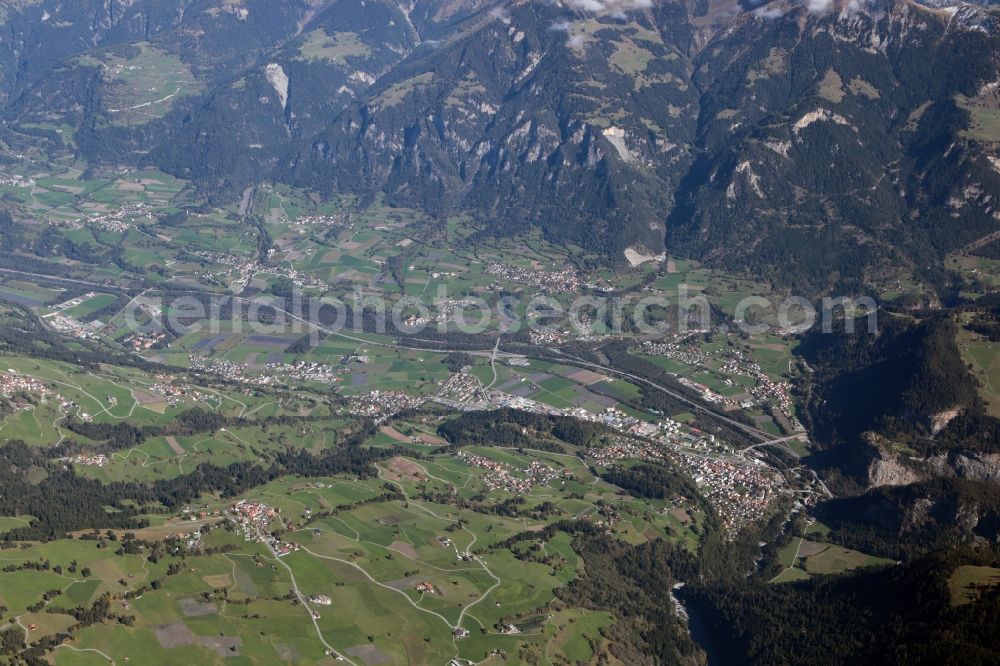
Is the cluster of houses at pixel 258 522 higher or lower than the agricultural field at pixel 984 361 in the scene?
lower

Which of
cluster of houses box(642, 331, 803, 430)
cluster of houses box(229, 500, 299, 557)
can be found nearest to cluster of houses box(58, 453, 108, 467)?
cluster of houses box(229, 500, 299, 557)

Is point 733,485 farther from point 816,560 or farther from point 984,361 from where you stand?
point 984,361

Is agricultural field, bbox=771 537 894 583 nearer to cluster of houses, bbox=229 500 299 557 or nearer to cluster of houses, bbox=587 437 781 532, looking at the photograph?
cluster of houses, bbox=587 437 781 532

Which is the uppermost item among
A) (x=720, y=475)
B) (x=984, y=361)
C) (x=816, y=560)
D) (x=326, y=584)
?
(x=984, y=361)

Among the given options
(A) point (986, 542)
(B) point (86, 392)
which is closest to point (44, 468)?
(B) point (86, 392)

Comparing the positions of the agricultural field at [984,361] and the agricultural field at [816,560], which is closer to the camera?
the agricultural field at [816,560]

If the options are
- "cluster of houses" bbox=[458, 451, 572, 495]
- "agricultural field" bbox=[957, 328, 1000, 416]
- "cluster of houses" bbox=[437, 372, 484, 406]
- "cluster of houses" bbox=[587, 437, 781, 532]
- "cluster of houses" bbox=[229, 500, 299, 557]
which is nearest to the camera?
"cluster of houses" bbox=[229, 500, 299, 557]

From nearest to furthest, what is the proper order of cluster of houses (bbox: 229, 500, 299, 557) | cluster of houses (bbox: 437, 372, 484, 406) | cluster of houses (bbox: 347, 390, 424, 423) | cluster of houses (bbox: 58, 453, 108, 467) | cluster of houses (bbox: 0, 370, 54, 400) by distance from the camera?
cluster of houses (bbox: 229, 500, 299, 557) → cluster of houses (bbox: 58, 453, 108, 467) → cluster of houses (bbox: 0, 370, 54, 400) → cluster of houses (bbox: 347, 390, 424, 423) → cluster of houses (bbox: 437, 372, 484, 406)

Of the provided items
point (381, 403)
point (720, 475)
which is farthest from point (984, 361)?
point (381, 403)

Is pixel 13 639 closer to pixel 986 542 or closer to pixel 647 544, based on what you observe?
pixel 647 544

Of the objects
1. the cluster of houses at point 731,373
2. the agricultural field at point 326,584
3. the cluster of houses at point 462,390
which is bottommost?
the agricultural field at point 326,584

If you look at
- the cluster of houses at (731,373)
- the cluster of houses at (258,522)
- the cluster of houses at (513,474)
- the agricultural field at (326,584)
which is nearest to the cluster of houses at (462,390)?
the cluster of houses at (513,474)

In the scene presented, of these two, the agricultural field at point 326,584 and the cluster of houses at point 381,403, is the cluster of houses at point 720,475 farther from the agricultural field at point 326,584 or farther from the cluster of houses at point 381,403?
the cluster of houses at point 381,403
